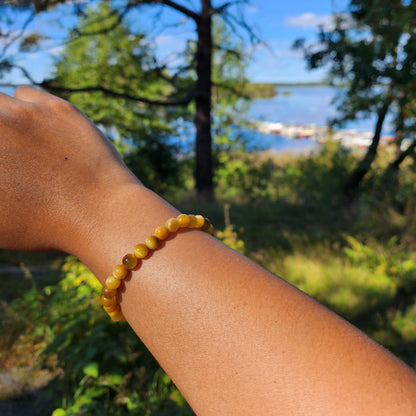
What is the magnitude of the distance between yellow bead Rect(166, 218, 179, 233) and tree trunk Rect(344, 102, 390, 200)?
340 inches

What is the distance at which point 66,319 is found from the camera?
289 centimetres

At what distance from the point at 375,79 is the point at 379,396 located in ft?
20.0

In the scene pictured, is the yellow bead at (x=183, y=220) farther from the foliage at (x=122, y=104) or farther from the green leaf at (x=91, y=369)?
the foliage at (x=122, y=104)

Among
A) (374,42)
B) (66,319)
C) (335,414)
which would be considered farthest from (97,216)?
(374,42)

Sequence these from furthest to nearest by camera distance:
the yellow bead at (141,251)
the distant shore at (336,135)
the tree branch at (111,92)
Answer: the distant shore at (336,135) → the tree branch at (111,92) → the yellow bead at (141,251)

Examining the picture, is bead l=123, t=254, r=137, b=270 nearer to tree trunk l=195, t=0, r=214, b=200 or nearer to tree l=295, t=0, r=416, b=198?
tree l=295, t=0, r=416, b=198

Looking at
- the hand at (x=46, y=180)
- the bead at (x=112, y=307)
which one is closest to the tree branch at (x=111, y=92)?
the hand at (x=46, y=180)

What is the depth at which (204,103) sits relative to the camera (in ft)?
30.1

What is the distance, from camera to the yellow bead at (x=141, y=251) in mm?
690

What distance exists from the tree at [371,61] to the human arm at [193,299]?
12.4 ft

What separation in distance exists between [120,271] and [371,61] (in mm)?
5733

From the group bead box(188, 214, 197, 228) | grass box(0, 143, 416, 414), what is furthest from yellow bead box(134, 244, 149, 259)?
grass box(0, 143, 416, 414)

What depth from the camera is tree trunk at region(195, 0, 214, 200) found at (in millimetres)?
8484

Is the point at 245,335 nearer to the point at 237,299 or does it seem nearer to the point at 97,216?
the point at 237,299
